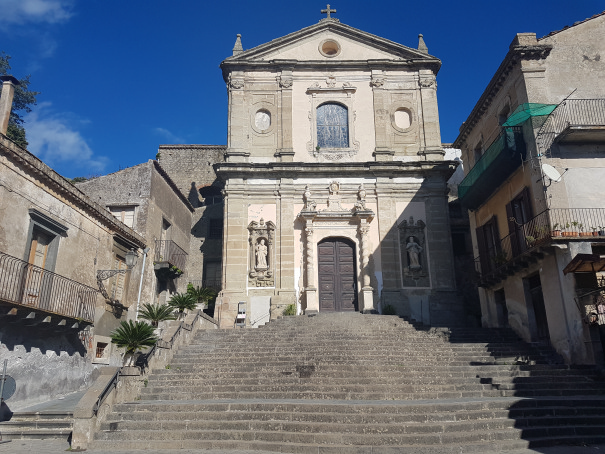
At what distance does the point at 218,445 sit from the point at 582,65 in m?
15.2

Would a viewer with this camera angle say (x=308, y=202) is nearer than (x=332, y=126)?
Yes

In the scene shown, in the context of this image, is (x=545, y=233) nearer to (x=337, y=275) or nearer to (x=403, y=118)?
(x=337, y=275)

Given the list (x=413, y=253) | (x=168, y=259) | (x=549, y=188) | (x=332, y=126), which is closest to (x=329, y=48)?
(x=332, y=126)

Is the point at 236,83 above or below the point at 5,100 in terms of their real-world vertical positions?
above

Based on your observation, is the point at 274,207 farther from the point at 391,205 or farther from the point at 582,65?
the point at 582,65

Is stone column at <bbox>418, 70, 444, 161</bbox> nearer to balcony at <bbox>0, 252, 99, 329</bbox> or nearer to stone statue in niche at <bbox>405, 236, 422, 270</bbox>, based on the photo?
stone statue in niche at <bbox>405, 236, 422, 270</bbox>

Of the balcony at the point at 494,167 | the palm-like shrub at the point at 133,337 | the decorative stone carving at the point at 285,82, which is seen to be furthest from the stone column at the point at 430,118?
the palm-like shrub at the point at 133,337

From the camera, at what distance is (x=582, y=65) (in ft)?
51.1

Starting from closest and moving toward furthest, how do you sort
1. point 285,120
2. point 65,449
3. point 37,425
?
point 65,449 → point 37,425 → point 285,120

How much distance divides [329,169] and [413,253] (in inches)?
196

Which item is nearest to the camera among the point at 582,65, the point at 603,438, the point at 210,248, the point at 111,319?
the point at 603,438

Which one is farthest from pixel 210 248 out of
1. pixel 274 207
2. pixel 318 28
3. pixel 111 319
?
pixel 318 28

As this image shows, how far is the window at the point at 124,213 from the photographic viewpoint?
786 inches

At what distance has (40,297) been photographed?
13078 mm
